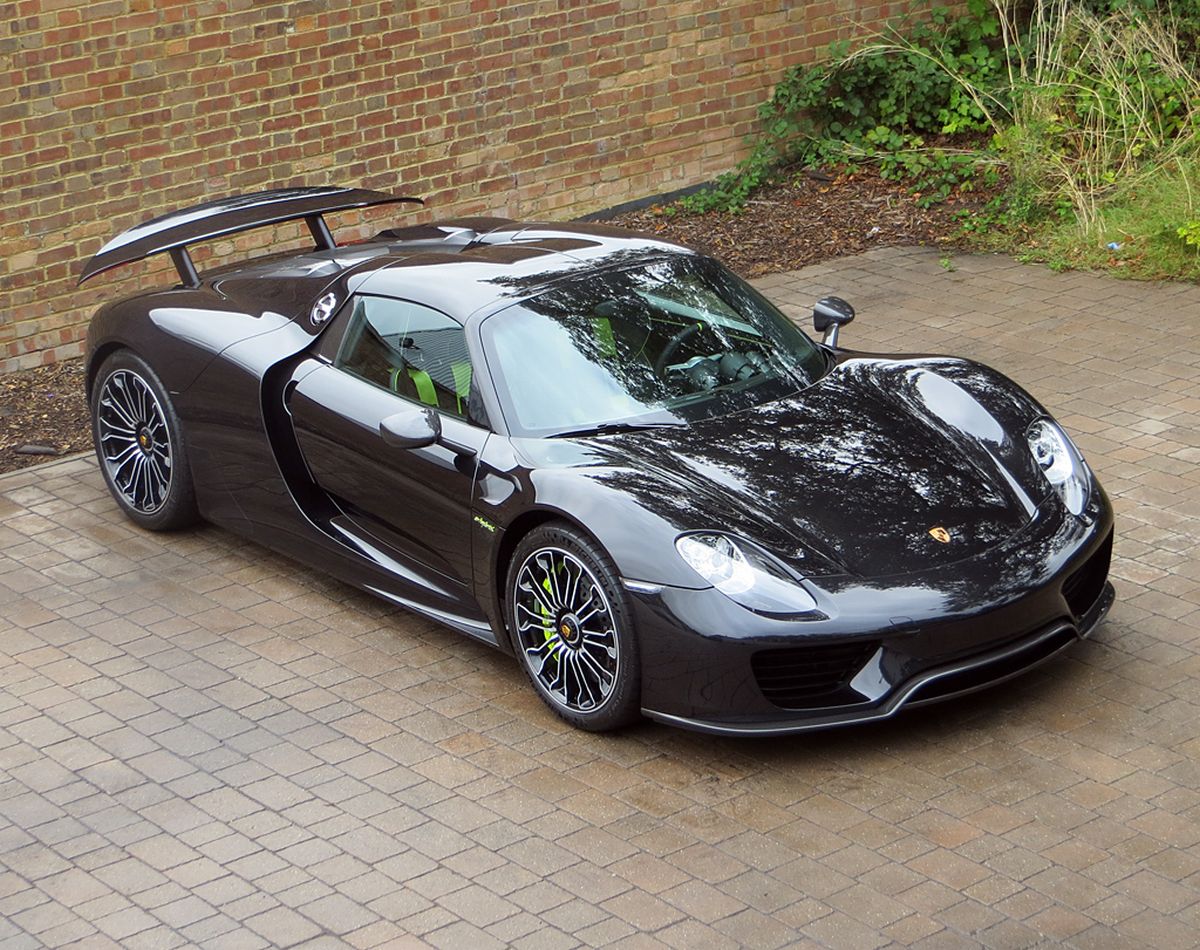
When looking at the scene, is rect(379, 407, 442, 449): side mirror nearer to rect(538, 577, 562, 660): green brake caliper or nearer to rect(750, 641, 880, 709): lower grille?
rect(538, 577, 562, 660): green brake caliper

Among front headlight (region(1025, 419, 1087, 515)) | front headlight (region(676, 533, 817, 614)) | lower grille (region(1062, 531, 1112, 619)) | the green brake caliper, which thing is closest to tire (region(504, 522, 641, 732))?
the green brake caliper

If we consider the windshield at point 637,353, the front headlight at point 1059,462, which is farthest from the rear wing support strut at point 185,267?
the front headlight at point 1059,462

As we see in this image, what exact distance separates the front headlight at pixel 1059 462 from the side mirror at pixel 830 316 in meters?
1.04

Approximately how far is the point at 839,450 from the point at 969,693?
3.17 ft

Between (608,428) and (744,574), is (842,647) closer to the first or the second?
(744,574)

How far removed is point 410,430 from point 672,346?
104 cm

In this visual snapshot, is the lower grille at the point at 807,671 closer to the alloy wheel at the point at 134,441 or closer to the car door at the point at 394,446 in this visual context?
the car door at the point at 394,446

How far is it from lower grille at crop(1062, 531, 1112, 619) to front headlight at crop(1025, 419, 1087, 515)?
0.17 m

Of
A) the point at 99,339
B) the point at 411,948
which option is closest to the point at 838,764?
the point at 411,948

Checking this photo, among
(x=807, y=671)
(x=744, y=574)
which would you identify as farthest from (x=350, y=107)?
(x=807, y=671)

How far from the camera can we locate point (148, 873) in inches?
207

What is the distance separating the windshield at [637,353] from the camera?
20.4 ft

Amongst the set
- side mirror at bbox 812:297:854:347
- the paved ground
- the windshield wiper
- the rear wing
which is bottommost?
the paved ground

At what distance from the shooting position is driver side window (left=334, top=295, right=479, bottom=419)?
252 inches
